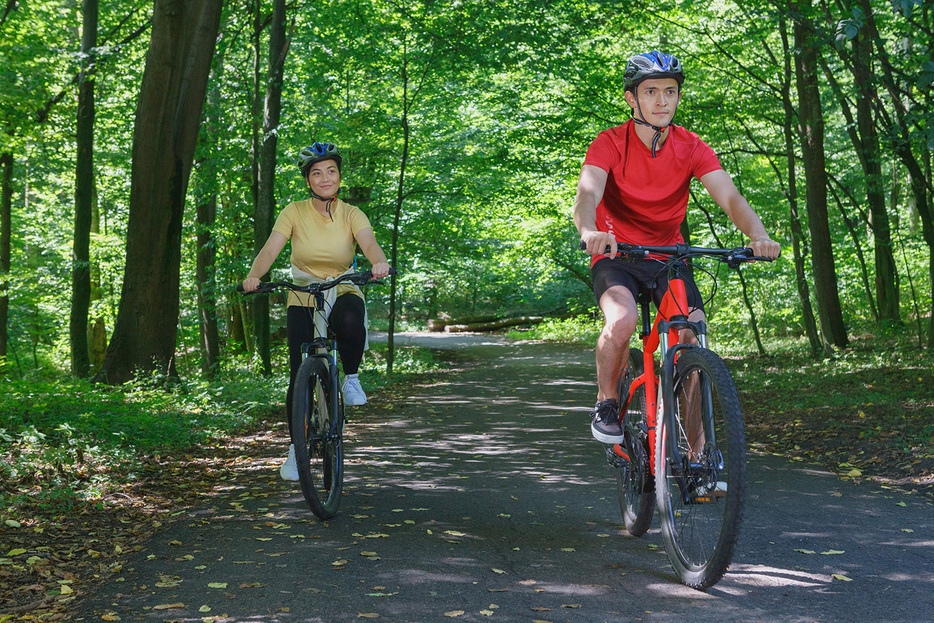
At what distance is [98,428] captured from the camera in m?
7.12

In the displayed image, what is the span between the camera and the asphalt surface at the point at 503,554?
3420mm

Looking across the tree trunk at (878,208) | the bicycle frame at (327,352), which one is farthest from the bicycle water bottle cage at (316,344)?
the tree trunk at (878,208)

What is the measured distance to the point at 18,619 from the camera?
340 cm

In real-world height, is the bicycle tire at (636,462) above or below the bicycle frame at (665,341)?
below

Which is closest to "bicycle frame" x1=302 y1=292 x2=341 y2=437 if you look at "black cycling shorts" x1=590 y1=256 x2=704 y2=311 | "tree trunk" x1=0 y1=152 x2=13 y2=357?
"black cycling shorts" x1=590 y1=256 x2=704 y2=311

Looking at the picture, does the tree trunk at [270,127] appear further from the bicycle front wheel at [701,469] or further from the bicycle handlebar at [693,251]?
the bicycle front wheel at [701,469]

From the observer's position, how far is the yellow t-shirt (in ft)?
18.1

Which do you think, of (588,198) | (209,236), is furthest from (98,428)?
(209,236)

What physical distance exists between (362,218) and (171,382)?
550 centimetres

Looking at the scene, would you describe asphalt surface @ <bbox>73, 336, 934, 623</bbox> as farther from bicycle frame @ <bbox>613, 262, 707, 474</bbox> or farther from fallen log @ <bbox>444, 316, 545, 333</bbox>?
fallen log @ <bbox>444, 316, 545, 333</bbox>

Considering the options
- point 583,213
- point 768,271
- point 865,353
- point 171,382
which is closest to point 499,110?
point 768,271

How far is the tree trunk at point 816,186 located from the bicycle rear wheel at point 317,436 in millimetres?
10775

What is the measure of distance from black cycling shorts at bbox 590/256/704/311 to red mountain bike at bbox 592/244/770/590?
0.04m

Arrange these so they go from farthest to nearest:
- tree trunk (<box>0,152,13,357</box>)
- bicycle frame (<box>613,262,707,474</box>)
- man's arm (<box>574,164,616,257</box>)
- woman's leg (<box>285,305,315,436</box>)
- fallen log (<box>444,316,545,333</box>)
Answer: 1. fallen log (<box>444,316,545,333</box>)
2. tree trunk (<box>0,152,13,357</box>)
3. woman's leg (<box>285,305,315,436</box>)
4. man's arm (<box>574,164,616,257</box>)
5. bicycle frame (<box>613,262,707,474</box>)
